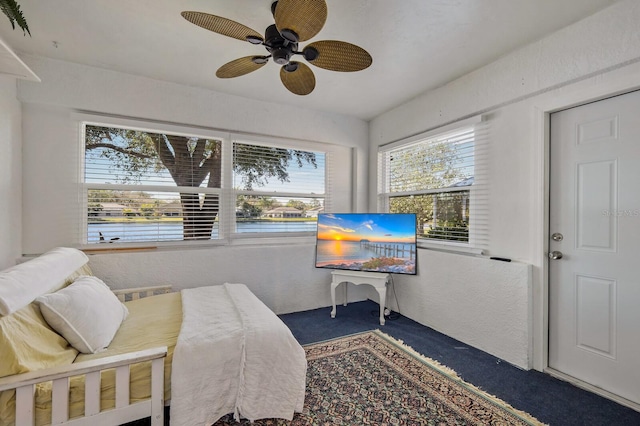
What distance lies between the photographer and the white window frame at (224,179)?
2.74 meters

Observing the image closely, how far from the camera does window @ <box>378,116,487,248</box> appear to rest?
2787 mm

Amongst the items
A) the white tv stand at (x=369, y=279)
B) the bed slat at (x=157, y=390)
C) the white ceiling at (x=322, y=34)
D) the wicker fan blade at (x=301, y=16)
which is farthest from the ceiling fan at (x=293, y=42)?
the white tv stand at (x=369, y=279)

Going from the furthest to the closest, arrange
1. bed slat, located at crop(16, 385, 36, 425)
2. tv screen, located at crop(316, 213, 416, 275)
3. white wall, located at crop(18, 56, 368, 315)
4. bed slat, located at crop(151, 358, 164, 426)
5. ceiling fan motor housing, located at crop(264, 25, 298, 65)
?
tv screen, located at crop(316, 213, 416, 275) < white wall, located at crop(18, 56, 368, 315) < ceiling fan motor housing, located at crop(264, 25, 298, 65) < bed slat, located at crop(151, 358, 164, 426) < bed slat, located at crop(16, 385, 36, 425)

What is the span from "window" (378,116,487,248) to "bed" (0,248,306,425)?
209 cm

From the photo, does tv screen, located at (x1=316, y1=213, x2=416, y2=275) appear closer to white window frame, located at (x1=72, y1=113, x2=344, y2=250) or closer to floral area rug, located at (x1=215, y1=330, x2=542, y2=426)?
white window frame, located at (x1=72, y1=113, x2=344, y2=250)

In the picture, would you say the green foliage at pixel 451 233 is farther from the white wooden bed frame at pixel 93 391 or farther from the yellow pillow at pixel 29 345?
the yellow pillow at pixel 29 345

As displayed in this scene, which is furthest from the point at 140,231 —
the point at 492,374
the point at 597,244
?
the point at 597,244

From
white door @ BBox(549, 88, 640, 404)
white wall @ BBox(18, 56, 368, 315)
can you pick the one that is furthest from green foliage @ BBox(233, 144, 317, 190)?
white door @ BBox(549, 88, 640, 404)

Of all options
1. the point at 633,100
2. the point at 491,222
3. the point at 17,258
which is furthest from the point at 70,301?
the point at 633,100

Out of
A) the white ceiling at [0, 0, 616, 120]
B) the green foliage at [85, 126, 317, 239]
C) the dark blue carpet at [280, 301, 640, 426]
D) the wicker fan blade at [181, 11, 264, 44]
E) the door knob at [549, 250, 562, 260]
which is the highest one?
the white ceiling at [0, 0, 616, 120]

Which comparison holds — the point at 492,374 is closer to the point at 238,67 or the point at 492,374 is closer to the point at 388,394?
the point at 388,394

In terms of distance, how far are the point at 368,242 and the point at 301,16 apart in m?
2.39

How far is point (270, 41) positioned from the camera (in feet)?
5.72

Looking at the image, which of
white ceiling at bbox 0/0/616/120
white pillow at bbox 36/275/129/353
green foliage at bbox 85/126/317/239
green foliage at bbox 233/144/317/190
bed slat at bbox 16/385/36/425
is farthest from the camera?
green foliage at bbox 233/144/317/190
